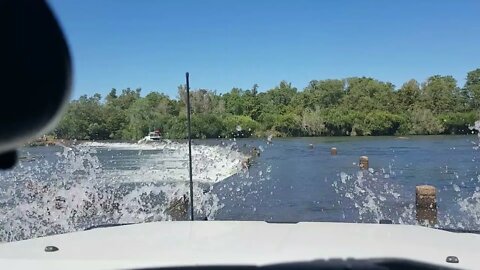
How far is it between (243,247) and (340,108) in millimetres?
40138

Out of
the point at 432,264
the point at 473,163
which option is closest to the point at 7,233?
the point at 432,264

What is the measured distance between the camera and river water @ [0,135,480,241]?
38.4 ft

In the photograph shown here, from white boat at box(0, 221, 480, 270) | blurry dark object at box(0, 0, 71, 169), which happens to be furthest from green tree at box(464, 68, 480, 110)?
blurry dark object at box(0, 0, 71, 169)

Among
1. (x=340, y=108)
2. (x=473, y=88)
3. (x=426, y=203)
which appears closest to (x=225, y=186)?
(x=426, y=203)

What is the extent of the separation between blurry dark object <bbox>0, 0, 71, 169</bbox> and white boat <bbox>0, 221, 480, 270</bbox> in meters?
0.63

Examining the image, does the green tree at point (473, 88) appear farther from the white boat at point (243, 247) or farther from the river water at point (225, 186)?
the white boat at point (243, 247)

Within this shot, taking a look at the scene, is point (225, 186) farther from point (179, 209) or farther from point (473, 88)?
point (473, 88)

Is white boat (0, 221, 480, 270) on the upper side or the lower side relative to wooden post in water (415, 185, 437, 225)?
upper

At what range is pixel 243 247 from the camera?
2.61m

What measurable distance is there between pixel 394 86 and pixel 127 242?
149 ft

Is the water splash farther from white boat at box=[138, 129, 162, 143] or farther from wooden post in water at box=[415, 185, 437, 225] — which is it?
wooden post in water at box=[415, 185, 437, 225]

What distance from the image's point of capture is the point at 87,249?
8.89ft

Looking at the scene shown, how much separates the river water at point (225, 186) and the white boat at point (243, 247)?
3226mm

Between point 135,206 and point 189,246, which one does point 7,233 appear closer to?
point 135,206
